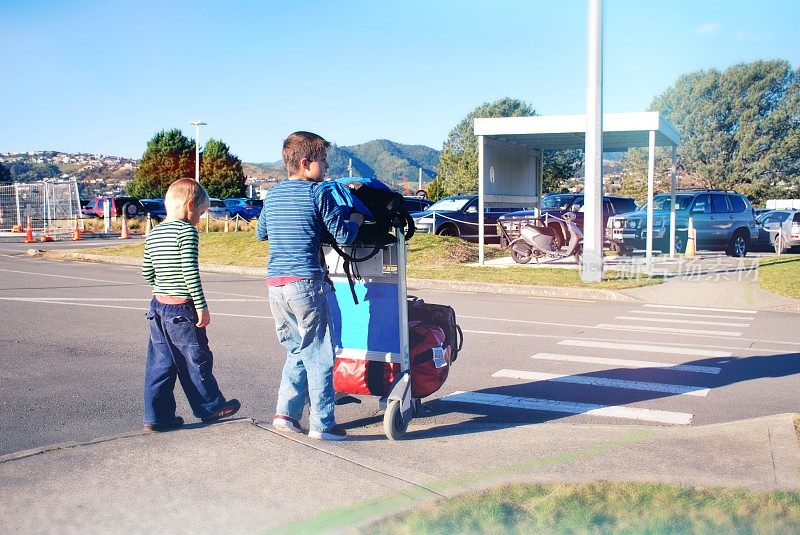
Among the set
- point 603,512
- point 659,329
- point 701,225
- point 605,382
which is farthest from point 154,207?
point 603,512

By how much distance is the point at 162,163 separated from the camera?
253 feet

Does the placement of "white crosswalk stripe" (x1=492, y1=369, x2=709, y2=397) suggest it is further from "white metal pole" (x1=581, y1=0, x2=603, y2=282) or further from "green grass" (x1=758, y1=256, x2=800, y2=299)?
"white metal pole" (x1=581, y1=0, x2=603, y2=282)

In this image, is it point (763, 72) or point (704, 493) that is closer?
point (704, 493)

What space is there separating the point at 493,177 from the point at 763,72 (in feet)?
145

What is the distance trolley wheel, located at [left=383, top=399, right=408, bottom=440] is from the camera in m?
5.62

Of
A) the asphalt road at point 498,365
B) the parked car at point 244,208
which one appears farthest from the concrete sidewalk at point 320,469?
the parked car at point 244,208

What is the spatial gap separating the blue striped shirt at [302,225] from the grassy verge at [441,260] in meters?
11.3

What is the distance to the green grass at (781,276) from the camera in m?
15.4

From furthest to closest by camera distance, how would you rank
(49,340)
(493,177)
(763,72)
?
(763,72), (493,177), (49,340)

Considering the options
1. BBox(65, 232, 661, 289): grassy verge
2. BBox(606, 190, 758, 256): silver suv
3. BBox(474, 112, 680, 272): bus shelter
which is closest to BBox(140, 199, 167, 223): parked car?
BBox(65, 232, 661, 289): grassy verge

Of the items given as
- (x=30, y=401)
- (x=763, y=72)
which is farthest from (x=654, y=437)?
(x=763, y=72)

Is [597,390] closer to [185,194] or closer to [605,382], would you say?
[605,382]

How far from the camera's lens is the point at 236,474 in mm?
4766

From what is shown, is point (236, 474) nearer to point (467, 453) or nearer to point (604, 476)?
point (467, 453)
